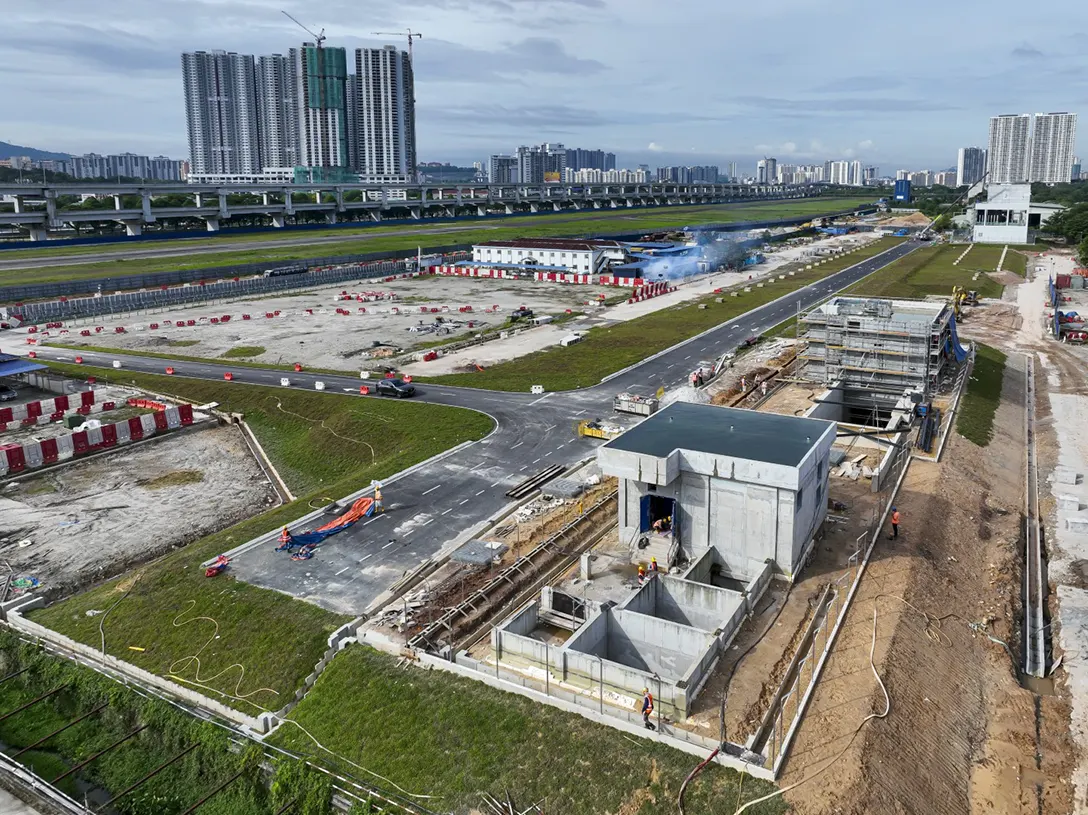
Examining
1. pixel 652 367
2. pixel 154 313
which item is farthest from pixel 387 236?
pixel 652 367

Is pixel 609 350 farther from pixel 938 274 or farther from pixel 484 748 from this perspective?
pixel 938 274

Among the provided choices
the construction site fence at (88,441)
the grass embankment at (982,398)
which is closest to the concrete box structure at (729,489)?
the grass embankment at (982,398)

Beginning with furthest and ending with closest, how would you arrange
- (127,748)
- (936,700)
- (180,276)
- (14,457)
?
(180,276)
(14,457)
(127,748)
(936,700)

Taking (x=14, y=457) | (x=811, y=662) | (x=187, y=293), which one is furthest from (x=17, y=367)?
(x=811, y=662)

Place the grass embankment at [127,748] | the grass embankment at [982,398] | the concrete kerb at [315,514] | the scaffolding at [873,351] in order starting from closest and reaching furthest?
the grass embankment at [127,748], the concrete kerb at [315,514], the grass embankment at [982,398], the scaffolding at [873,351]

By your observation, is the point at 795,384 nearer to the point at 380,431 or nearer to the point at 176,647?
the point at 380,431

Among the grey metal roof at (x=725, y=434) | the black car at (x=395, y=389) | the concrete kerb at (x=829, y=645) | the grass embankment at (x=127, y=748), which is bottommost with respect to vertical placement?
the grass embankment at (x=127, y=748)

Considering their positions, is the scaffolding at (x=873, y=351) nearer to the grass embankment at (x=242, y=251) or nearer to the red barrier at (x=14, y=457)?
the red barrier at (x=14, y=457)
